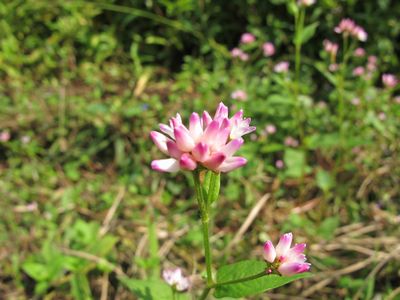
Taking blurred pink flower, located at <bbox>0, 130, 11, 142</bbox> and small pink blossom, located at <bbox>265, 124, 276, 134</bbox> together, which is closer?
small pink blossom, located at <bbox>265, 124, 276, 134</bbox>

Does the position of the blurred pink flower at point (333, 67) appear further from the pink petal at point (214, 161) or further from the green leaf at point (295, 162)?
the pink petal at point (214, 161)

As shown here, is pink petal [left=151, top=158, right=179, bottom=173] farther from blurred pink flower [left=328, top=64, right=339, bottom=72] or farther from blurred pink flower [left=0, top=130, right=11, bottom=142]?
blurred pink flower [left=0, top=130, right=11, bottom=142]

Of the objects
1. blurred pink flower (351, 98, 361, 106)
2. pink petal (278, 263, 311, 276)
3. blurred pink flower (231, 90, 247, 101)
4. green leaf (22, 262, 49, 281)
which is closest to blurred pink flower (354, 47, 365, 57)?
blurred pink flower (351, 98, 361, 106)

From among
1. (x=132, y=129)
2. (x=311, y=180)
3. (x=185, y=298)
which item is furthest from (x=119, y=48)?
(x=185, y=298)

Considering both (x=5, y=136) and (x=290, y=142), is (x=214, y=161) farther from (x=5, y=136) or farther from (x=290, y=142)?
(x=5, y=136)

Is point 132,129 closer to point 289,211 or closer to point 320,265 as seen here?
point 289,211

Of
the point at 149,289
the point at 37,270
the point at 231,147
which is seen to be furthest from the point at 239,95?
the point at 231,147
